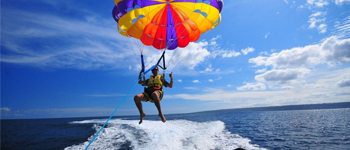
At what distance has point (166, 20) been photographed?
8.65 m

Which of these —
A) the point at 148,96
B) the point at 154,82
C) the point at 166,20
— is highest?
the point at 166,20

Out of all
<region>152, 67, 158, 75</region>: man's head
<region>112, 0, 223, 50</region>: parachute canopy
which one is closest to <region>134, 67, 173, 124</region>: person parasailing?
<region>152, 67, 158, 75</region>: man's head

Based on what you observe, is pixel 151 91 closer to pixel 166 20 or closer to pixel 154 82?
pixel 154 82

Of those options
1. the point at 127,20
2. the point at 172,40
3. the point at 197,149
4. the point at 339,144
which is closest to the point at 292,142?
the point at 339,144

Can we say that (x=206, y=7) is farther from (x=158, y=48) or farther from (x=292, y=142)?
(x=292, y=142)

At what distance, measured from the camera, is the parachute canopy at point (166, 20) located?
816 centimetres

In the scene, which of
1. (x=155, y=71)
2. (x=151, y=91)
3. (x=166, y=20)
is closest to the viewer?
(x=151, y=91)

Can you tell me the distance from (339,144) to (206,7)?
19574 millimetres

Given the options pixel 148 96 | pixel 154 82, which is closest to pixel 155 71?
pixel 154 82

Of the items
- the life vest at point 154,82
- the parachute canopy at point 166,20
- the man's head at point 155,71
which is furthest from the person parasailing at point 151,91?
the parachute canopy at point 166,20

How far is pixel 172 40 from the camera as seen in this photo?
890 cm

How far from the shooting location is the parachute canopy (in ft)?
26.8

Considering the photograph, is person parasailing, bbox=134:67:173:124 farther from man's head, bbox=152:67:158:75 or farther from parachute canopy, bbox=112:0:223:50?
parachute canopy, bbox=112:0:223:50

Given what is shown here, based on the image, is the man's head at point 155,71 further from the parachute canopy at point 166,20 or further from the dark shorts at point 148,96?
the parachute canopy at point 166,20
